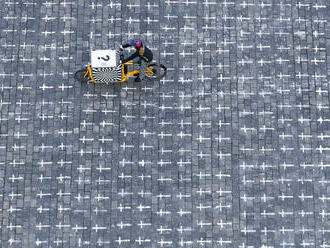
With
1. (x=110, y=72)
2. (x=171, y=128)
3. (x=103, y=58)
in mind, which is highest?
(x=103, y=58)

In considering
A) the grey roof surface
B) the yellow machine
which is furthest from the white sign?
the grey roof surface

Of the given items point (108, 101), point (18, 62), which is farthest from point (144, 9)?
point (18, 62)

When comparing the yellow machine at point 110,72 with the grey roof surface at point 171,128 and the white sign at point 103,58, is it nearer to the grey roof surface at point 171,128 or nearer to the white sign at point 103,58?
the white sign at point 103,58

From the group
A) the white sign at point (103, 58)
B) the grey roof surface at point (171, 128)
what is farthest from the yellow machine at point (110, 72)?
the grey roof surface at point (171, 128)

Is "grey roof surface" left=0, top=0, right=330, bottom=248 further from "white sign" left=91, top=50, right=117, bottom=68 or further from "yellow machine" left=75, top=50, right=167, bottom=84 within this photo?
"white sign" left=91, top=50, right=117, bottom=68

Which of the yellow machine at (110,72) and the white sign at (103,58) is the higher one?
the white sign at (103,58)

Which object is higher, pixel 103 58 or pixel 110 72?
pixel 103 58

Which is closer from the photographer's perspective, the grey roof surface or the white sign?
the white sign

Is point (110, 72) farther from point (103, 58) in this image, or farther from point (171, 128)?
point (171, 128)

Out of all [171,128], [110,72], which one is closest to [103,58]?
[110,72]
